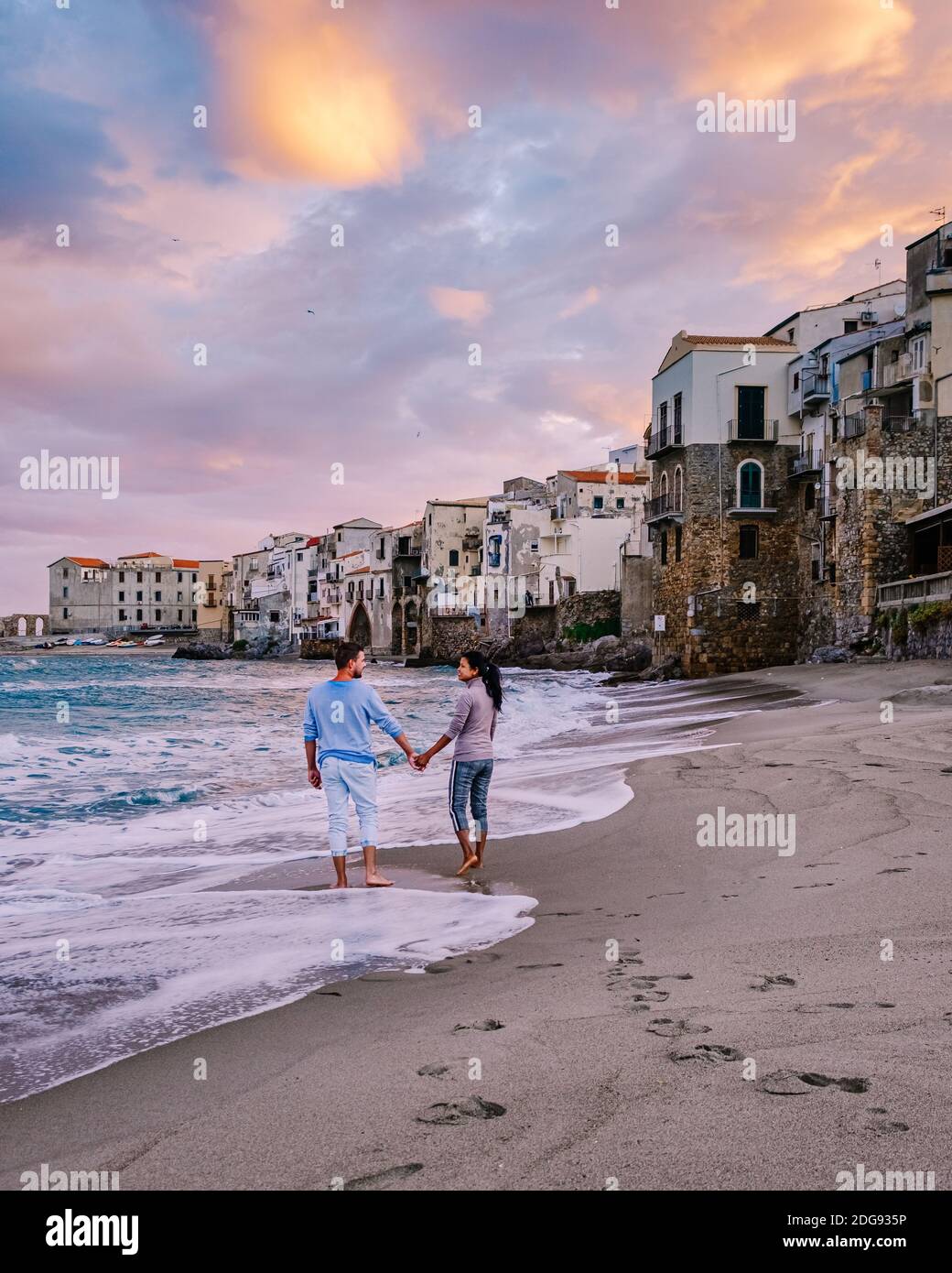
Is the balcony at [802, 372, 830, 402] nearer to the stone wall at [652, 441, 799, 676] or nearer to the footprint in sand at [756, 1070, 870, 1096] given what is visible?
the stone wall at [652, 441, 799, 676]

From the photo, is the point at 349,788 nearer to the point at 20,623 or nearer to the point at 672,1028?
the point at 672,1028

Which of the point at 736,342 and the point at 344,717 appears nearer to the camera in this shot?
the point at 344,717

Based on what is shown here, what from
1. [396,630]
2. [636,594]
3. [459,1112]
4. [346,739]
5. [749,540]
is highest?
[749,540]

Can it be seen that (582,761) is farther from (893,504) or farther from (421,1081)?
(893,504)

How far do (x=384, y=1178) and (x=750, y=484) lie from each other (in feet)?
131

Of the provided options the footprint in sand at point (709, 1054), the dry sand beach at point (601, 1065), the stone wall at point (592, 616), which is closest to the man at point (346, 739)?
the dry sand beach at point (601, 1065)

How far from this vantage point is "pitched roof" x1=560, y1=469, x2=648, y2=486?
70625mm

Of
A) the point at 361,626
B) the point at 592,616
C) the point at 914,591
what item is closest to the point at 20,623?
the point at 361,626

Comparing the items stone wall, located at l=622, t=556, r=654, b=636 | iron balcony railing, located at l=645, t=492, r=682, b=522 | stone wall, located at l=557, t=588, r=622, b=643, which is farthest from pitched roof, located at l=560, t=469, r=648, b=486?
iron balcony railing, located at l=645, t=492, r=682, b=522

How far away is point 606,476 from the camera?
7125cm

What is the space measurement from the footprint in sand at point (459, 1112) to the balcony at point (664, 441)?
39.4m

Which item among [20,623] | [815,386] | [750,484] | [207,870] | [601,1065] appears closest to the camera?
[601,1065]

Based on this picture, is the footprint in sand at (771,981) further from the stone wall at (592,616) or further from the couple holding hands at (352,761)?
the stone wall at (592,616)
